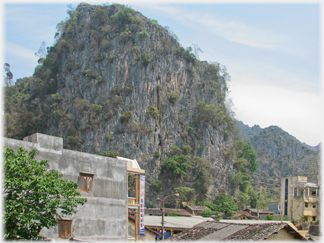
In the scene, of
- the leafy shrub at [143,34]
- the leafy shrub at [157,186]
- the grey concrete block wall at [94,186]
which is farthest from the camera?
the leafy shrub at [143,34]

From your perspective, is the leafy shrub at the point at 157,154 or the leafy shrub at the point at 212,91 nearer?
the leafy shrub at the point at 157,154

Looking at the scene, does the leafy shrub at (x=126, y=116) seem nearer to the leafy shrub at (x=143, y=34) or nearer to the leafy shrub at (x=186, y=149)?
the leafy shrub at (x=186, y=149)

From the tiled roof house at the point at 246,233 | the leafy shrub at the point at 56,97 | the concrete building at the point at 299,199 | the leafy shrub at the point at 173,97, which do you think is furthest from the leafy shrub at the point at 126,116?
the tiled roof house at the point at 246,233

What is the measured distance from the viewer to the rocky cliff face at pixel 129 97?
6162 cm

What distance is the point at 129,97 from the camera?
63.6 m

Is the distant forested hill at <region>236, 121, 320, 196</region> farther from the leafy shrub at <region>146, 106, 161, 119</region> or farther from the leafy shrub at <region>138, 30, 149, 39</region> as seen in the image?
the leafy shrub at <region>138, 30, 149, 39</region>

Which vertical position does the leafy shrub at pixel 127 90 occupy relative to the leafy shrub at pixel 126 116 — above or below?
above

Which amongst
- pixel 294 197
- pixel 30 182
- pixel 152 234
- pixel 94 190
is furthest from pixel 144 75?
pixel 30 182

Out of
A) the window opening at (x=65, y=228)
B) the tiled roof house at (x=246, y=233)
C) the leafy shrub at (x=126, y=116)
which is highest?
the leafy shrub at (x=126, y=116)

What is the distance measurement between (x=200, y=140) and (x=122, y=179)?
150ft

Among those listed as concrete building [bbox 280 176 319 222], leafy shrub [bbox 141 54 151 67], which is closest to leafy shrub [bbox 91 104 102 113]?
leafy shrub [bbox 141 54 151 67]

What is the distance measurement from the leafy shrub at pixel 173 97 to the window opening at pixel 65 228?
48.2 metres

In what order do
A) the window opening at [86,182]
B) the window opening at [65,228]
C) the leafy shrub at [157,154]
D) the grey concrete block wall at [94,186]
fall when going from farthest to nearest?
the leafy shrub at [157,154] → the window opening at [86,182] → the grey concrete block wall at [94,186] → the window opening at [65,228]

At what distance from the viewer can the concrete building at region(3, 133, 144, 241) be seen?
739 inches
